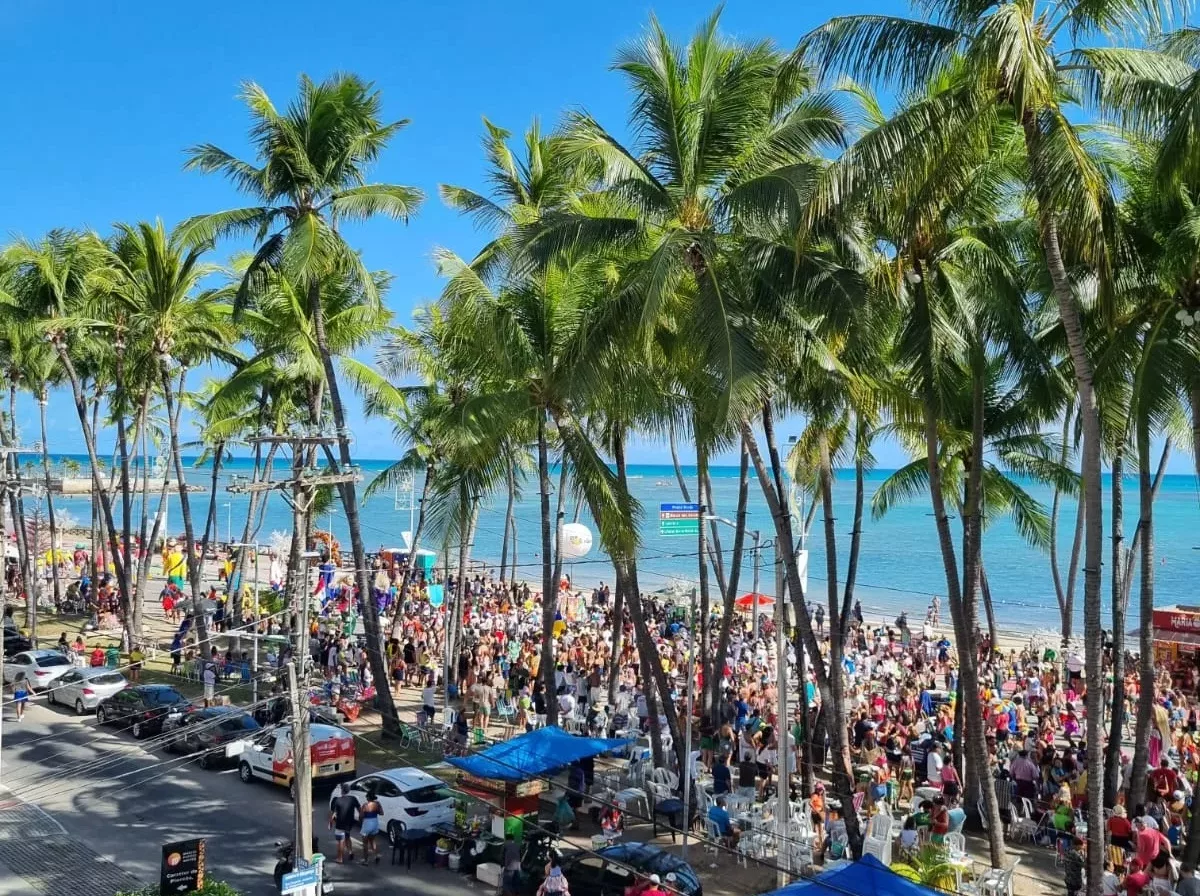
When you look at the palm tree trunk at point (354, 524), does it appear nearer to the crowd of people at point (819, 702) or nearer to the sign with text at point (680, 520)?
the crowd of people at point (819, 702)

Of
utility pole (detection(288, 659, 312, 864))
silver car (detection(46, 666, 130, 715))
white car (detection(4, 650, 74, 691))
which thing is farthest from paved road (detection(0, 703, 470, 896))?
white car (detection(4, 650, 74, 691))

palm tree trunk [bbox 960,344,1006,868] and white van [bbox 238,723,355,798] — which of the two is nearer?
palm tree trunk [bbox 960,344,1006,868]

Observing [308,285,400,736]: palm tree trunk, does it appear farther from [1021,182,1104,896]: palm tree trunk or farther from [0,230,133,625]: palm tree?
[1021,182,1104,896]: palm tree trunk

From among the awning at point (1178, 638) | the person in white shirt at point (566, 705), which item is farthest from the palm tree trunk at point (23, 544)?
the awning at point (1178, 638)

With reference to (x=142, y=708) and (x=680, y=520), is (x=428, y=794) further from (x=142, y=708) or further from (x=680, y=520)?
(x=142, y=708)

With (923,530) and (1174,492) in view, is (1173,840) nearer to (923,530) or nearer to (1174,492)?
(923,530)

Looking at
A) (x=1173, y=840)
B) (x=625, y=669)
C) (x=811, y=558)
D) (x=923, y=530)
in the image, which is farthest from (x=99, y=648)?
(x=923, y=530)
